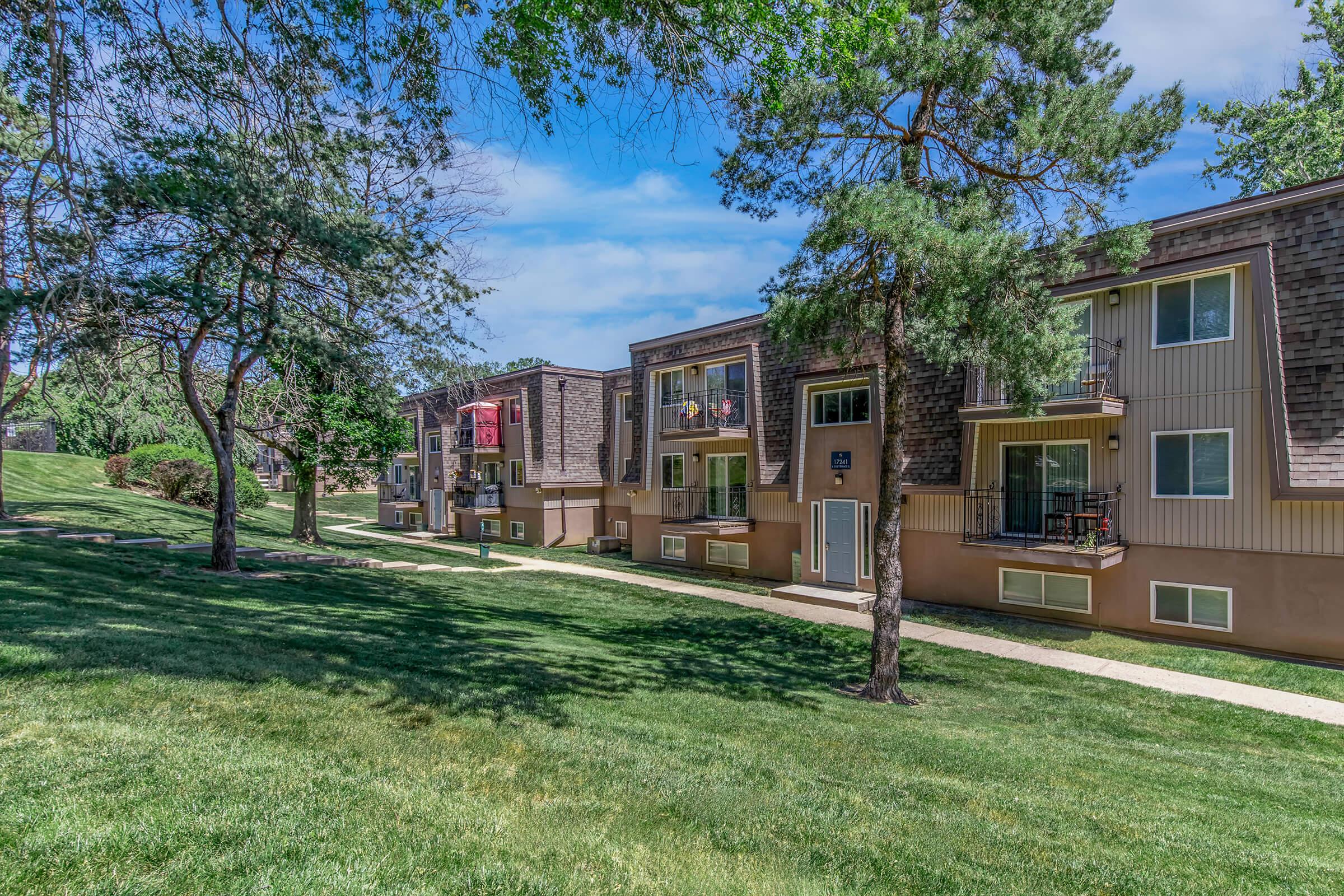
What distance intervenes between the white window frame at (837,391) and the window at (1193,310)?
18.2ft

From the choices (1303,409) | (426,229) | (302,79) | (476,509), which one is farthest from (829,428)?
(476,509)

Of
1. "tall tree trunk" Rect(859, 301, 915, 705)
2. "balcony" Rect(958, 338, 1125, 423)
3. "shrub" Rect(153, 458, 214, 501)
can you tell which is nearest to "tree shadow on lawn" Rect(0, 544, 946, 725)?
"tall tree trunk" Rect(859, 301, 915, 705)

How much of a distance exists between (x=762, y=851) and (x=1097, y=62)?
9874 millimetres

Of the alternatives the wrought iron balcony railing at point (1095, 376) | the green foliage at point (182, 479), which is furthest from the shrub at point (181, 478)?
the wrought iron balcony railing at point (1095, 376)

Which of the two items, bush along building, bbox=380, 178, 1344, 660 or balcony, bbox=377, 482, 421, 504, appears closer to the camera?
bush along building, bbox=380, 178, 1344, 660

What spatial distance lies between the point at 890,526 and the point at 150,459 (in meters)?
29.5

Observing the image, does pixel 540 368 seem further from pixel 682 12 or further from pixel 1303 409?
pixel 1303 409

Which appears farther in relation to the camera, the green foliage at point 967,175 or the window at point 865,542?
the window at point 865,542

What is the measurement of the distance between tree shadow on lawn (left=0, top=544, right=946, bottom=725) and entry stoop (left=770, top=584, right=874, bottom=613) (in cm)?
206

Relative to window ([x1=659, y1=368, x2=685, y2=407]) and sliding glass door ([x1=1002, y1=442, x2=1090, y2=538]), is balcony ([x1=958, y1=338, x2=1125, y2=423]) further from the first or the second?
window ([x1=659, y1=368, x2=685, y2=407])

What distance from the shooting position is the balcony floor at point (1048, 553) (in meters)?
11.8

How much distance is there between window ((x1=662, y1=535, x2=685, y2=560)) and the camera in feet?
72.5

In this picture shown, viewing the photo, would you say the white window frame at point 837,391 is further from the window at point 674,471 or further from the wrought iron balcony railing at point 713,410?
the window at point 674,471

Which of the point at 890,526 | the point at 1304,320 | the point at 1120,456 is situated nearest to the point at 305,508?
the point at 890,526
